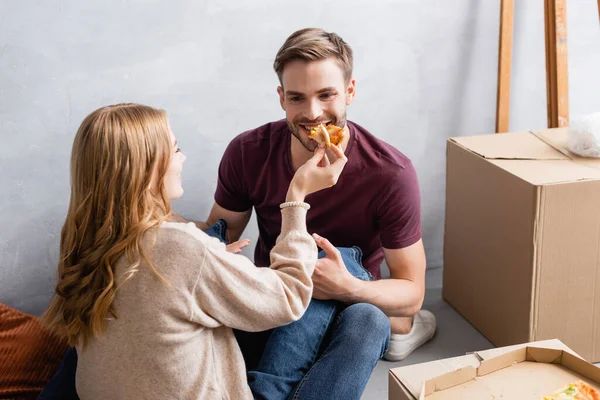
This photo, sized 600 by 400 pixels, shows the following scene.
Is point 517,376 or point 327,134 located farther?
point 327,134

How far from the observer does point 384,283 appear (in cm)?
184

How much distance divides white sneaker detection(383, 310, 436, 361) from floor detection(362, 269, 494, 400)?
20 mm

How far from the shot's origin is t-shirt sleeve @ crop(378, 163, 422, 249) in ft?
6.24

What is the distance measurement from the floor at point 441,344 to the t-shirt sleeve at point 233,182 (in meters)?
0.61

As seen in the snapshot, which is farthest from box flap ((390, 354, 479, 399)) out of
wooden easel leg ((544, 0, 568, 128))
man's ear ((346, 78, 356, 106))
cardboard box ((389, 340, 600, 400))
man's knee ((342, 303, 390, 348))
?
wooden easel leg ((544, 0, 568, 128))

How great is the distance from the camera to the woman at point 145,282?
52.7 inches

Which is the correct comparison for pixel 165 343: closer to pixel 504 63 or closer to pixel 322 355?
pixel 322 355

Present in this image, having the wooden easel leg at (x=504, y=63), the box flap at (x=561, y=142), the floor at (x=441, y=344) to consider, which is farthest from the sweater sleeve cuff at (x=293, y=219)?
the wooden easel leg at (x=504, y=63)

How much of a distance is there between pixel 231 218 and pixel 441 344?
29.4 inches

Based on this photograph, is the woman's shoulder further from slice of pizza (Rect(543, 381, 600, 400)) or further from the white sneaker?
the white sneaker

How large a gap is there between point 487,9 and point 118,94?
Answer: 1224 mm

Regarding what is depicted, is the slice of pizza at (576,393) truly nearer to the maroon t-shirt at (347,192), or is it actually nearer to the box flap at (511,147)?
the maroon t-shirt at (347,192)

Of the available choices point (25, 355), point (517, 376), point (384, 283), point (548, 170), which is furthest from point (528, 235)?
point (25, 355)

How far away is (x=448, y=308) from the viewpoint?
2.49 metres
